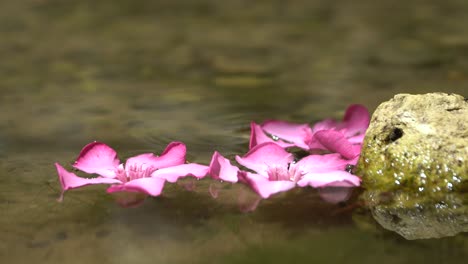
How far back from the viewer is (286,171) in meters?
1.74

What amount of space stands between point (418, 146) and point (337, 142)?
0.66 feet

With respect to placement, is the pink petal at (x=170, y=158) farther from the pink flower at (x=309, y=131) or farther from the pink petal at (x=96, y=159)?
the pink flower at (x=309, y=131)

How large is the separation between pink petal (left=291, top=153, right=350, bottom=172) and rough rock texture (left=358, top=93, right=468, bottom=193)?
48 millimetres

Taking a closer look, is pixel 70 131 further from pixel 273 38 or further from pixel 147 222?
pixel 273 38

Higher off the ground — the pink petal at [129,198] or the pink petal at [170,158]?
the pink petal at [170,158]

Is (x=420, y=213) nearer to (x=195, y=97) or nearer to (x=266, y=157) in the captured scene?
(x=266, y=157)

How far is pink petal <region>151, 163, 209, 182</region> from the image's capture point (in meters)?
1.73

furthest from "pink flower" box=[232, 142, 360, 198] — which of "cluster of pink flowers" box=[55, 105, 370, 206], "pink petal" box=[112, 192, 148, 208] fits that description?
"pink petal" box=[112, 192, 148, 208]

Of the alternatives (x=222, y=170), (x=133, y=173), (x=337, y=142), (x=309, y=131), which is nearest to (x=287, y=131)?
(x=309, y=131)

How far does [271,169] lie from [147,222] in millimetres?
291

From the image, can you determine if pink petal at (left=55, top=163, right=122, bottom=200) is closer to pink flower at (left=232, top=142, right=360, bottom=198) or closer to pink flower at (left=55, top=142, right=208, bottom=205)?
pink flower at (left=55, top=142, right=208, bottom=205)

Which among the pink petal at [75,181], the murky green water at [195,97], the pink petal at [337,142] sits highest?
the pink petal at [337,142]

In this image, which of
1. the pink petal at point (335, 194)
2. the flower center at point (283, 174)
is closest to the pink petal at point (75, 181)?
the flower center at point (283, 174)

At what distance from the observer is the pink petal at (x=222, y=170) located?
172cm
